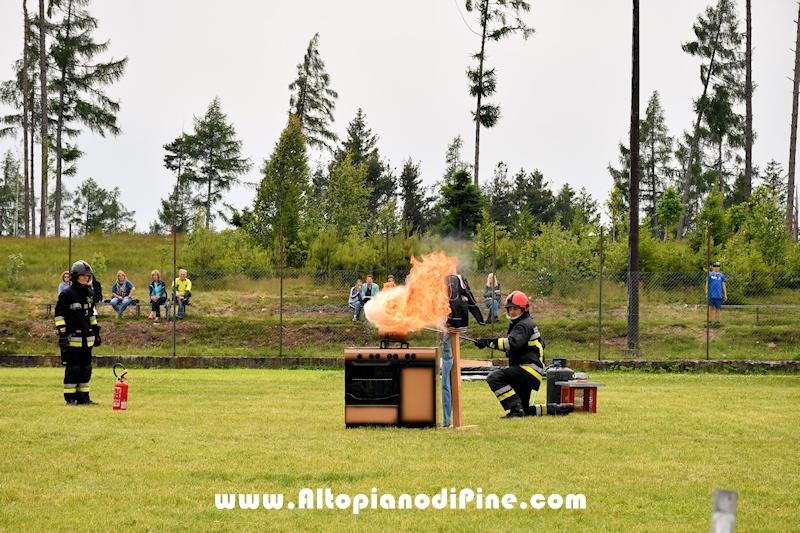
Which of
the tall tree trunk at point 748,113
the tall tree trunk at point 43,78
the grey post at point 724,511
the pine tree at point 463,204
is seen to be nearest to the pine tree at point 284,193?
the pine tree at point 463,204

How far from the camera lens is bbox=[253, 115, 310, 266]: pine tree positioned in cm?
4403

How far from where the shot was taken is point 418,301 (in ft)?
42.8

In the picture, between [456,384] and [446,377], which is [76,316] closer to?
[446,377]

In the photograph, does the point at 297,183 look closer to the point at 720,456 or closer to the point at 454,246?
the point at 454,246

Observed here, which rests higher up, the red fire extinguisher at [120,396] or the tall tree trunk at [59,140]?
the tall tree trunk at [59,140]

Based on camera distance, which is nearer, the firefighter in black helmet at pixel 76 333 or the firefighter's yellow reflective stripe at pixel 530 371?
the firefighter's yellow reflective stripe at pixel 530 371

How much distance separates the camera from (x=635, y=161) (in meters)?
29.4

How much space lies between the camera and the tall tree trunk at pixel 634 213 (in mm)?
27984

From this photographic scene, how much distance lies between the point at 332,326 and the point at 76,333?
1438 cm

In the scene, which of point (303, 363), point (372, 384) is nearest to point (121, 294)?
point (303, 363)

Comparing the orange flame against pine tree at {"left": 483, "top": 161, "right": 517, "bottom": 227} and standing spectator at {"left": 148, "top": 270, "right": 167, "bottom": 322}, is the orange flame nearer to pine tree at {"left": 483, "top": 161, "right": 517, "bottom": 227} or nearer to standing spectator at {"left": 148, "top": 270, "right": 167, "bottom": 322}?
standing spectator at {"left": 148, "top": 270, "right": 167, "bottom": 322}

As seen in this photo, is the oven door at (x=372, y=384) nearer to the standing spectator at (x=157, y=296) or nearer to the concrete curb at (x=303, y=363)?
the concrete curb at (x=303, y=363)

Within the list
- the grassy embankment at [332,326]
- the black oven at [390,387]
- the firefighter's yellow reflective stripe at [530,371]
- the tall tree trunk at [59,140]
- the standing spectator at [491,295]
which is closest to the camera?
the black oven at [390,387]

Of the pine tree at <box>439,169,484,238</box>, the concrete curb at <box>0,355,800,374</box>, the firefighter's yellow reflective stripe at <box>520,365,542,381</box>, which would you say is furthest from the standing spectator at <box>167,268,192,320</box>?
the pine tree at <box>439,169,484,238</box>
